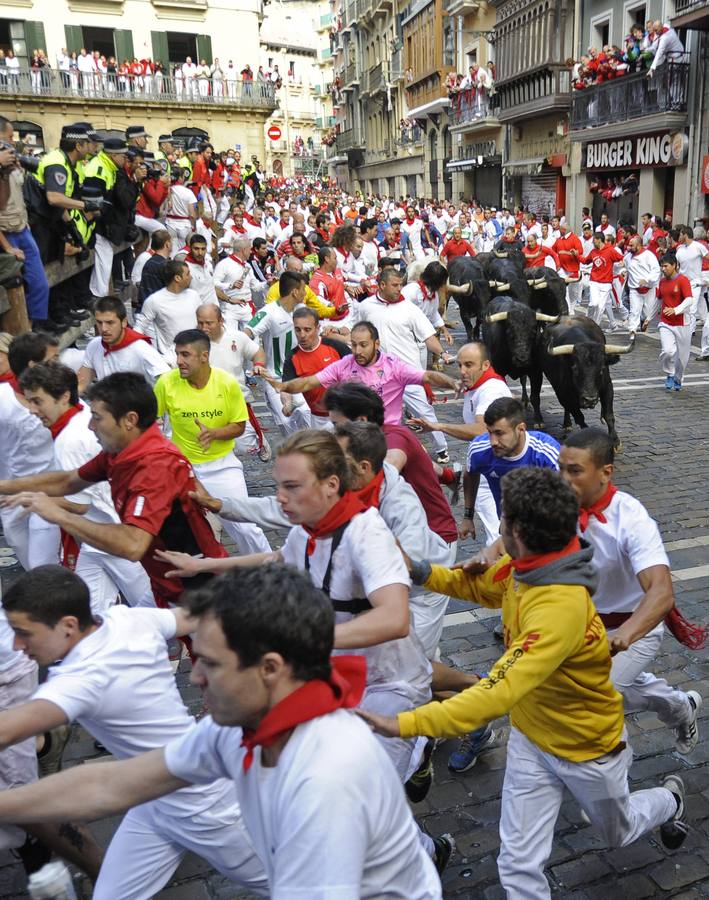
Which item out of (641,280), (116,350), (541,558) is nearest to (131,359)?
(116,350)

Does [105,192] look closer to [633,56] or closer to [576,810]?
[576,810]

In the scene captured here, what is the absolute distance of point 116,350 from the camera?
6.84 m

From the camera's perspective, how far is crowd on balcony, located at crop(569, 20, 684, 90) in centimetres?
2344

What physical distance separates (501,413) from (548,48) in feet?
104

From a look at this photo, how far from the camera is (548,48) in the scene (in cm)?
3219

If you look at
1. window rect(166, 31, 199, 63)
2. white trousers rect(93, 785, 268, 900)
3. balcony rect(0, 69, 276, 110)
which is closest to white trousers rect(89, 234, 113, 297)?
white trousers rect(93, 785, 268, 900)

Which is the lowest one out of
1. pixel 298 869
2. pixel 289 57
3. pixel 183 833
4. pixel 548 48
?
pixel 183 833

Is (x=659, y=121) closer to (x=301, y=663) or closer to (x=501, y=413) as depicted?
(x=501, y=413)

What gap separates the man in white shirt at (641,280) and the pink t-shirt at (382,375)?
1106cm

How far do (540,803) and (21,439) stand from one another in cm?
395

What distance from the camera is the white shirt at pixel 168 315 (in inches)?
334

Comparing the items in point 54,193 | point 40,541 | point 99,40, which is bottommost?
point 40,541

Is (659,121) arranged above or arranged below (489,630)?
above

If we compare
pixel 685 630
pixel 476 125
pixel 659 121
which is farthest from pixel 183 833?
pixel 476 125
